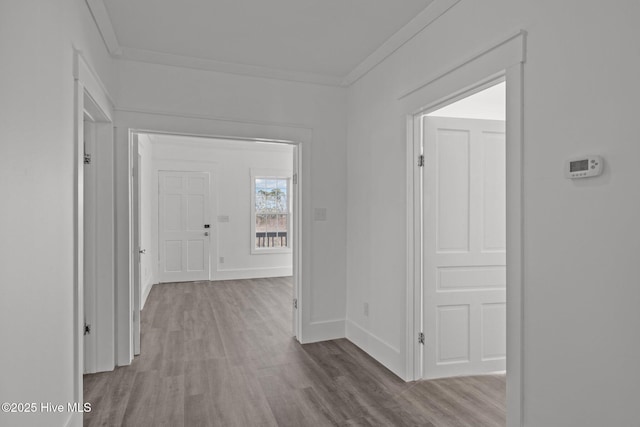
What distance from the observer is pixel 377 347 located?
3.34 metres

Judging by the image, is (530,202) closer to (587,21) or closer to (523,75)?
(523,75)

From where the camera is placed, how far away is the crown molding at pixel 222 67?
3.22 m

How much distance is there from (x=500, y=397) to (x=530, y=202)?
160 cm

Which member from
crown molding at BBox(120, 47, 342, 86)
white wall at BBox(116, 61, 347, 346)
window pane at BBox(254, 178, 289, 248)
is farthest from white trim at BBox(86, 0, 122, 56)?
window pane at BBox(254, 178, 289, 248)

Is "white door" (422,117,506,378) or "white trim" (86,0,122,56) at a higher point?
"white trim" (86,0,122,56)

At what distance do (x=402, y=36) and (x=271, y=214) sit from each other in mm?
5411

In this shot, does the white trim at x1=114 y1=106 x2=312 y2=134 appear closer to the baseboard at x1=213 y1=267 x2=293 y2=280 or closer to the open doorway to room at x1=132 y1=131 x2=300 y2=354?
the open doorway to room at x1=132 y1=131 x2=300 y2=354

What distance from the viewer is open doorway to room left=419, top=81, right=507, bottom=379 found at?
291cm

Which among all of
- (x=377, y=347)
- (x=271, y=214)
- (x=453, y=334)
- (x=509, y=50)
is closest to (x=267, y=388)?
(x=377, y=347)

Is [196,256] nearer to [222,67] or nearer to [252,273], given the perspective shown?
[252,273]

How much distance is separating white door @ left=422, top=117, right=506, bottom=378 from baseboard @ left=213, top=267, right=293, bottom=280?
5124mm

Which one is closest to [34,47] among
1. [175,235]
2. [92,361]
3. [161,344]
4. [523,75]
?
[523,75]

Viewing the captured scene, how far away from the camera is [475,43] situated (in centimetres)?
222

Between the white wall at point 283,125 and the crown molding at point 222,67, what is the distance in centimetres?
5
